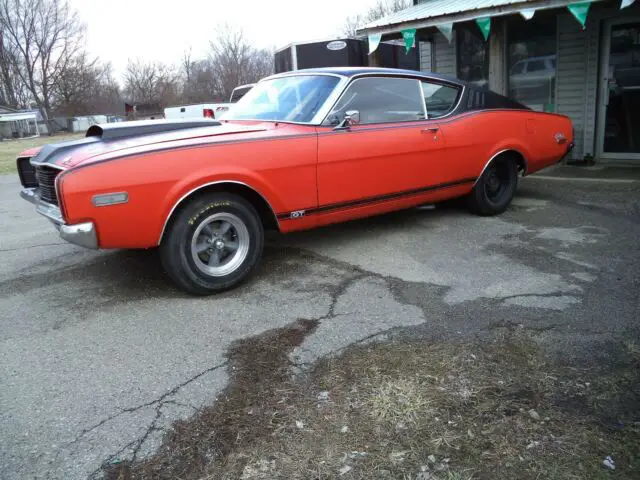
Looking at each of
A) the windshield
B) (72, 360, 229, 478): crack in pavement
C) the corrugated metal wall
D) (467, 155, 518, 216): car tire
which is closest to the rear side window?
(467, 155, 518, 216): car tire

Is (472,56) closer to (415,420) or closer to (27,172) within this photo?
(27,172)

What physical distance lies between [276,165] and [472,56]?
25.6 feet

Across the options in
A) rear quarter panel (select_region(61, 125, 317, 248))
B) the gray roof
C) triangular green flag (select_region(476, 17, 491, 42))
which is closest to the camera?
rear quarter panel (select_region(61, 125, 317, 248))

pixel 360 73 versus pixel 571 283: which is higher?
pixel 360 73

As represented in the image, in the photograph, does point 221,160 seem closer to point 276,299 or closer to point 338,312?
point 276,299

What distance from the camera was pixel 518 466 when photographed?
2.11 metres

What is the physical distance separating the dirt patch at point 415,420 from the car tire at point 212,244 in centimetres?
98

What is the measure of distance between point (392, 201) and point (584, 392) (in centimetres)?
262

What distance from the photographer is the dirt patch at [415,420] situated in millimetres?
2133

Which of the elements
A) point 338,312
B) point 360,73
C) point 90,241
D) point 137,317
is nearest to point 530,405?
point 338,312

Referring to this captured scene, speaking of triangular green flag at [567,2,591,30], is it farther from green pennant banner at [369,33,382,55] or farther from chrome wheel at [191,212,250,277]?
chrome wheel at [191,212,250,277]

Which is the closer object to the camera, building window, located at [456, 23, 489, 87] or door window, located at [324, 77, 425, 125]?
door window, located at [324, 77, 425, 125]

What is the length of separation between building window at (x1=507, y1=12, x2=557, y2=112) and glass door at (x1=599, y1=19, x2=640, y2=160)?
0.86 m

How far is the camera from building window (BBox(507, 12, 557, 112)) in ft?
30.6
